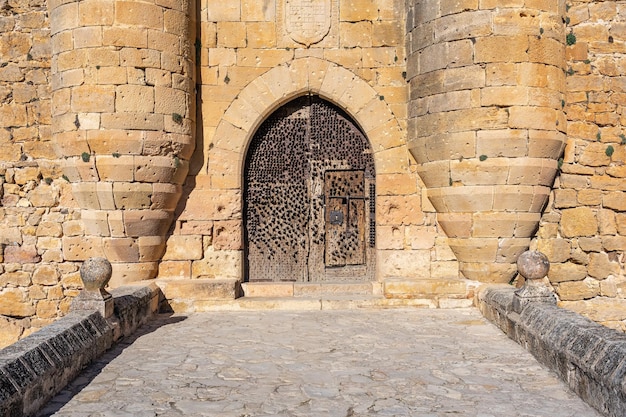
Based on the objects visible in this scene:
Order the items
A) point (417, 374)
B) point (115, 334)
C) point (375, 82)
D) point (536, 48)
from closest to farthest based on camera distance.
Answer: point (417, 374)
point (115, 334)
point (536, 48)
point (375, 82)

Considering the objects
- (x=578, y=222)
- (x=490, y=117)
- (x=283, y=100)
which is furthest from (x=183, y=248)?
(x=578, y=222)

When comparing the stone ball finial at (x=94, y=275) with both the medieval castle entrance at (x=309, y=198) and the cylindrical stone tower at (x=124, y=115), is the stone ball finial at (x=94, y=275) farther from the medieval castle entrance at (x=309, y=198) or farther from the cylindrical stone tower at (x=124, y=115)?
the medieval castle entrance at (x=309, y=198)

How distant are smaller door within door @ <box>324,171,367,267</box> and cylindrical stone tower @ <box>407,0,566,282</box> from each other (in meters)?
1.08

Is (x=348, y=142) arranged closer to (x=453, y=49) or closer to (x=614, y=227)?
(x=453, y=49)

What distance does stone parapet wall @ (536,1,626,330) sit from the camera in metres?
7.24

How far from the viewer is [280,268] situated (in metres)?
7.75

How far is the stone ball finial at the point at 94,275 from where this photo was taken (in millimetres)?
5098

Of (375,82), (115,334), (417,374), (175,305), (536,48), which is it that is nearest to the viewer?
(417,374)

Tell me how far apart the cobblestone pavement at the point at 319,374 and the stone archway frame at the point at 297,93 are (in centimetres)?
207

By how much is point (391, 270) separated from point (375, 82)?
2.31 m

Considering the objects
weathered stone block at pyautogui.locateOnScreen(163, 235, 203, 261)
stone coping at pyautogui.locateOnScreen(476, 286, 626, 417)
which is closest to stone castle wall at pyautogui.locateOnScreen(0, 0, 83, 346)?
weathered stone block at pyautogui.locateOnScreen(163, 235, 203, 261)

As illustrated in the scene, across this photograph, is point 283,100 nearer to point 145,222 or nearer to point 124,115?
point 124,115

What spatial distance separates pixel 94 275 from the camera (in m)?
5.11

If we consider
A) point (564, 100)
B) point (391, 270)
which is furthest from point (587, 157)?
point (391, 270)
